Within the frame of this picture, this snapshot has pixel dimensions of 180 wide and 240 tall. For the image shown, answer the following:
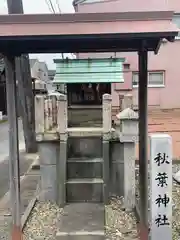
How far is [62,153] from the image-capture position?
6.61m

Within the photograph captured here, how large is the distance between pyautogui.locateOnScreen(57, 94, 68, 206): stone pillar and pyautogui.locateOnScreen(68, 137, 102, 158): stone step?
506mm

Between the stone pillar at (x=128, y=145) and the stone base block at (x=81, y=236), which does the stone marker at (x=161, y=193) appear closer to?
the stone base block at (x=81, y=236)

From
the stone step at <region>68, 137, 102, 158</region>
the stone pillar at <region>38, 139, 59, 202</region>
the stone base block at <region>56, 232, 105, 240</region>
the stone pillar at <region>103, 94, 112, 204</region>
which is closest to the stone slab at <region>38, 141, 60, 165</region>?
the stone pillar at <region>38, 139, 59, 202</region>

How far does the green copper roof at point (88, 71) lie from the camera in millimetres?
9445

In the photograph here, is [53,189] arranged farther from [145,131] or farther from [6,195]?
[145,131]

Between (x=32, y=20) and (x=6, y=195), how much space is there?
4679 millimetres

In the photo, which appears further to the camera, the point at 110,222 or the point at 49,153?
the point at 49,153

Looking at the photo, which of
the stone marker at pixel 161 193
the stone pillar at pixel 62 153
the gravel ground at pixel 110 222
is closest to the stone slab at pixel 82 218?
the gravel ground at pixel 110 222

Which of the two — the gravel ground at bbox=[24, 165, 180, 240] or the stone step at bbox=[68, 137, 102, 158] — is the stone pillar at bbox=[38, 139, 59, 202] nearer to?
the gravel ground at bbox=[24, 165, 180, 240]

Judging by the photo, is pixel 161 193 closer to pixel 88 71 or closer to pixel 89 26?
pixel 89 26

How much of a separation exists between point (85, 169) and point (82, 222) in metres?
1.29

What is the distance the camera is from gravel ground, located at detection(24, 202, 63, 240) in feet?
17.4

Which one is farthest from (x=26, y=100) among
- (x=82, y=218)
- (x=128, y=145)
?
(x=82, y=218)

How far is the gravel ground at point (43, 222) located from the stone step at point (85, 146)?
109cm
